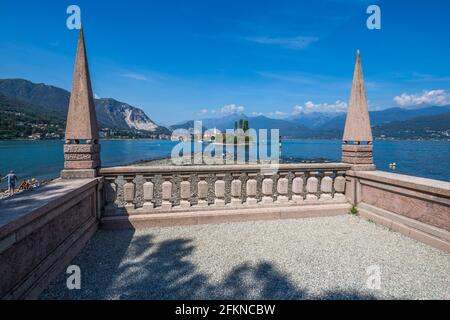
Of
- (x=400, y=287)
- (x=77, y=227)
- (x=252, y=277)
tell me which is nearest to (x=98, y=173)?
(x=77, y=227)

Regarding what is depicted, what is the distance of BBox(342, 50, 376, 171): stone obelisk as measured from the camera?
745 centimetres

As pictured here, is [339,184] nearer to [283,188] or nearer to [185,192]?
[283,188]

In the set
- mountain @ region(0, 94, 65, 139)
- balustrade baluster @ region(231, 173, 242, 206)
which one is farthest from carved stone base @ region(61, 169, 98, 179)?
mountain @ region(0, 94, 65, 139)

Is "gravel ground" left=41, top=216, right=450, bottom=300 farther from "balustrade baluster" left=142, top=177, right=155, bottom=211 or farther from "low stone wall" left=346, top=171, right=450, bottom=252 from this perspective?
"balustrade baluster" left=142, top=177, right=155, bottom=211

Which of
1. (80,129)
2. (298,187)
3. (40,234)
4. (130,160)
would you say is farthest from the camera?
(130,160)

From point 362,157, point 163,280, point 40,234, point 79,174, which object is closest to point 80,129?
point 79,174

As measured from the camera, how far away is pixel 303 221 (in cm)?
711

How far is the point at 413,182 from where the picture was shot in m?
5.77

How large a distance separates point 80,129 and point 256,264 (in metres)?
4.58

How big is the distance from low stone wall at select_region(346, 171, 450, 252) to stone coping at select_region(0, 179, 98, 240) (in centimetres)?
656

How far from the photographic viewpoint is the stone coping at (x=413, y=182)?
17.0 feet

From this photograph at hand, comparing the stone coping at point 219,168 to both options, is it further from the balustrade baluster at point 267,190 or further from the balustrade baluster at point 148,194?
the balustrade baluster at point 267,190

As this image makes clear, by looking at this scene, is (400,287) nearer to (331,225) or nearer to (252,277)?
(252,277)
